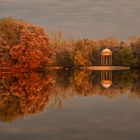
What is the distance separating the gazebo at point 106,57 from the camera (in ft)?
228

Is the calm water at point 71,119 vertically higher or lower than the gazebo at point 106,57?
higher

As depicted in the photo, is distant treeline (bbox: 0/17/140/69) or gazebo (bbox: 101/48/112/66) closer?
distant treeline (bbox: 0/17/140/69)

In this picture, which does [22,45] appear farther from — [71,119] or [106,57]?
[71,119]

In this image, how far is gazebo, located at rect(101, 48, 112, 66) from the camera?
228 ft

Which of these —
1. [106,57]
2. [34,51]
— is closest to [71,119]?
[34,51]

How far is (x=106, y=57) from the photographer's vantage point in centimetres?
7056

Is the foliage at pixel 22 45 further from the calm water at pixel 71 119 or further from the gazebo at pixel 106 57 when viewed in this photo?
the calm water at pixel 71 119

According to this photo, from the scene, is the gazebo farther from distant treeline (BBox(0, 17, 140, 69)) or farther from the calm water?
the calm water

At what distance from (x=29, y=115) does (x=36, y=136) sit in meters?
3.48

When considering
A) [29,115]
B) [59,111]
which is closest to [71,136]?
[29,115]

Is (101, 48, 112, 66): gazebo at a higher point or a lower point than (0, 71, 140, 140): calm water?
lower

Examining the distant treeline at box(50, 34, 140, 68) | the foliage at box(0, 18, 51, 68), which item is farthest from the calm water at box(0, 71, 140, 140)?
the distant treeline at box(50, 34, 140, 68)

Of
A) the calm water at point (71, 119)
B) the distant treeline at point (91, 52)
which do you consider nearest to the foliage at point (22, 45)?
the distant treeline at point (91, 52)

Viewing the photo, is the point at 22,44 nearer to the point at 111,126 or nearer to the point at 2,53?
the point at 2,53
